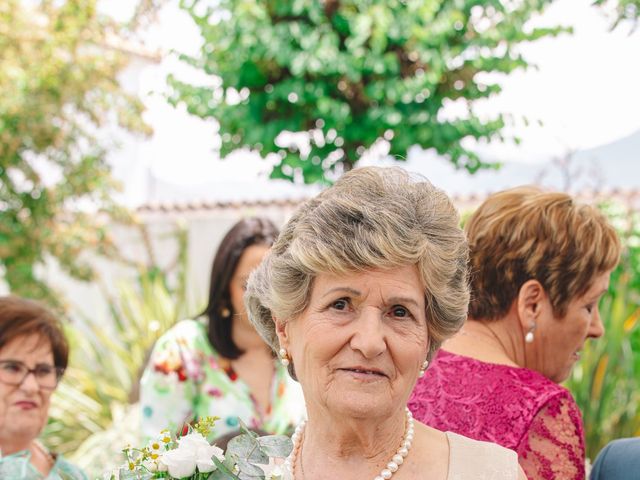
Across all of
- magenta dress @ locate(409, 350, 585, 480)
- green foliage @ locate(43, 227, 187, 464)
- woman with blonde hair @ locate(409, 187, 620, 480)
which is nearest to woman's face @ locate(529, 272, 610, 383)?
woman with blonde hair @ locate(409, 187, 620, 480)

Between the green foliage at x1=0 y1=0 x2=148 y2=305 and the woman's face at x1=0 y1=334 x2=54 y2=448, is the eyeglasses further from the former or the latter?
the green foliage at x1=0 y1=0 x2=148 y2=305

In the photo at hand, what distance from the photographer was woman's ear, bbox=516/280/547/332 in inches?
109

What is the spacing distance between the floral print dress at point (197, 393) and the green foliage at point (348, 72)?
4.01 metres

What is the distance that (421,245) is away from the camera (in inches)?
83.4

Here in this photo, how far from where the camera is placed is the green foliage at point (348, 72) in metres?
7.79

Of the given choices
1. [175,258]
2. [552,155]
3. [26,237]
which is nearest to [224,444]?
[26,237]

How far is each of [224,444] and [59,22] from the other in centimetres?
659

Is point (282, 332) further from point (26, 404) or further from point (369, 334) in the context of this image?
point (26, 404)

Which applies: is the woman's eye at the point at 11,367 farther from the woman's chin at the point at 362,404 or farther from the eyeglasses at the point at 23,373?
the woman's chin at the point at 362,404

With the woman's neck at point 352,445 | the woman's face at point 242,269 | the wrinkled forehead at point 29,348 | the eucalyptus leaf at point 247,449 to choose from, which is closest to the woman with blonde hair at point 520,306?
the woman's neck at point 352,445

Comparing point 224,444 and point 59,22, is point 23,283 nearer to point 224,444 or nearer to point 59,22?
point 59,22

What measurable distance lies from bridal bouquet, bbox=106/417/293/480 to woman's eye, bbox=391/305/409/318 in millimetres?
387

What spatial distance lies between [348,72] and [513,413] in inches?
220

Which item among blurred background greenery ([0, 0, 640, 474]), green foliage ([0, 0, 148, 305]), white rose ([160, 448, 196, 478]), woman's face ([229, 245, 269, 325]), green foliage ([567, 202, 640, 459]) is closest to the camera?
white rose ([160, 448, 196, 478])
